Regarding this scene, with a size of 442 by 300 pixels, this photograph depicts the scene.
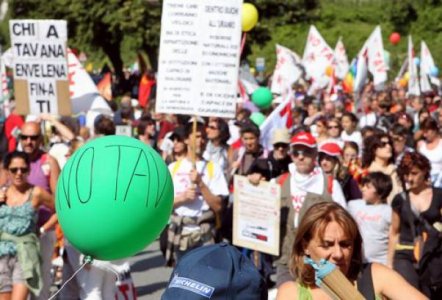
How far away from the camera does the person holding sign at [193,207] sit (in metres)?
7.67

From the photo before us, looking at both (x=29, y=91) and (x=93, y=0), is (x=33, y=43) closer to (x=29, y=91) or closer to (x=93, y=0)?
(x=29, y=91)

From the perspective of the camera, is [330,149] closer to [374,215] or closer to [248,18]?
[374,215]

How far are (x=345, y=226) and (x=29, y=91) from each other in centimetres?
674

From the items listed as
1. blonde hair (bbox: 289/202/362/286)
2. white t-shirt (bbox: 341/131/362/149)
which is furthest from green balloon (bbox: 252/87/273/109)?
blonde hair (bbox: 289/202/362/286)

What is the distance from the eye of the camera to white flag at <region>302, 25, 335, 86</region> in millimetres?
21484

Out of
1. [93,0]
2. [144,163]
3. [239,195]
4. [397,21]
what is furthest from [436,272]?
[397,21]

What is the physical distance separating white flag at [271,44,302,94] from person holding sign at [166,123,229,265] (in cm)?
1170

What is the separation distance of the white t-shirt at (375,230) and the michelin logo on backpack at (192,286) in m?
4.76

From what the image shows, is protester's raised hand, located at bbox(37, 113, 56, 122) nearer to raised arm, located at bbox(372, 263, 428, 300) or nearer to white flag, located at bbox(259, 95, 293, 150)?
white flag, located at bbox(259, 95, 293, 150)

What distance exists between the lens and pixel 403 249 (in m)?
6.73

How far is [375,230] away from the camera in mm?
7031

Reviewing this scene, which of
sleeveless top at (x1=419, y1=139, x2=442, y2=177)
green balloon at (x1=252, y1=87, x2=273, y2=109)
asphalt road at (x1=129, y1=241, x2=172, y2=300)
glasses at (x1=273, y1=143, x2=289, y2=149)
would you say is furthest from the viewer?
green balloon at (x1=252, y1=87, x2=273, y2=109)

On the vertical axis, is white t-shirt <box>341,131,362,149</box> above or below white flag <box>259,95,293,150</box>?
below

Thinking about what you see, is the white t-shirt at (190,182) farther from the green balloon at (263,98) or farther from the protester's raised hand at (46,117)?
the green balloon at (263,98)
